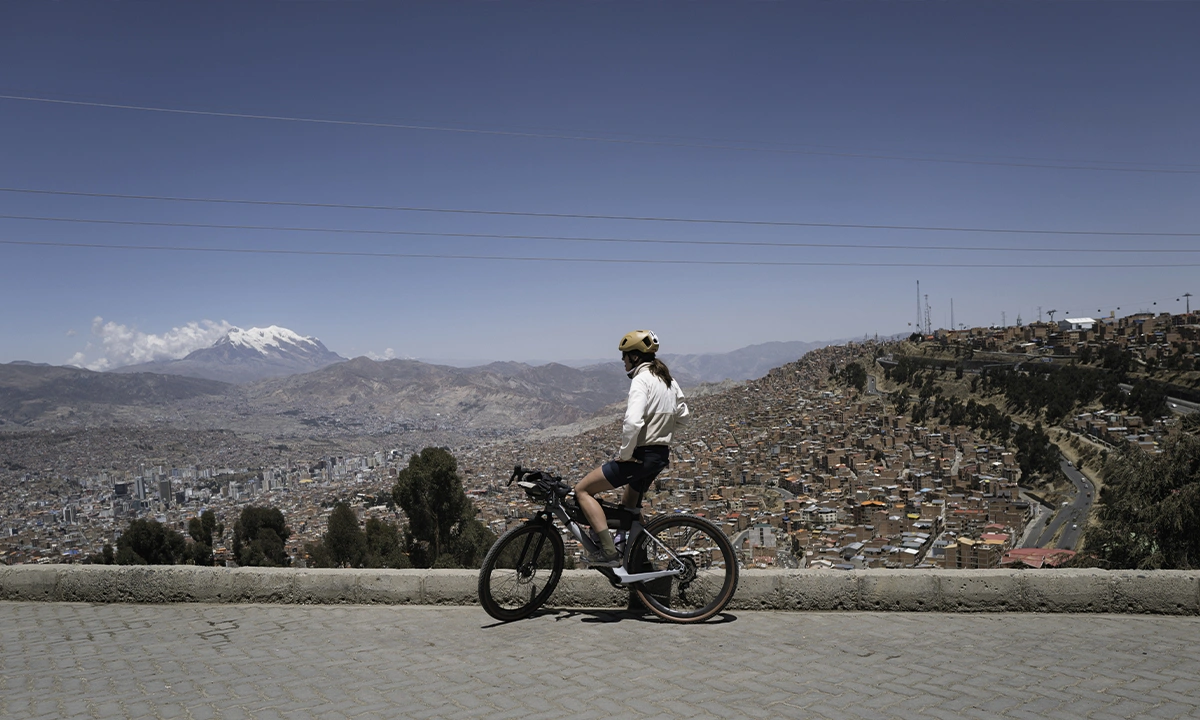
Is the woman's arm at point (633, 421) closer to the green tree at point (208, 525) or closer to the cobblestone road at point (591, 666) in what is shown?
the cobblestone road at point (591, 666)

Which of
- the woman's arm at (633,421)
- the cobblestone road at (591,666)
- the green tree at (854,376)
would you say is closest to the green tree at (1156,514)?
the cobblestone road at (591,666)

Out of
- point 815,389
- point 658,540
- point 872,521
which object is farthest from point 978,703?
point 815,389

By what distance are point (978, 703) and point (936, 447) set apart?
55304mm

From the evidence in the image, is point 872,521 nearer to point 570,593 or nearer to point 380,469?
point 570,593

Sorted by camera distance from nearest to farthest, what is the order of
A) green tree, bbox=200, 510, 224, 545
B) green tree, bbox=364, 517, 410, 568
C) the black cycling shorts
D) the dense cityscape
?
the black cycling shorts
green tree, bbox=364, 517, 410, 568
green tree, bbox=200, 510, 224, 545
the dense cityscape

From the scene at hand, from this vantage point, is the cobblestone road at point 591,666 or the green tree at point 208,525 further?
the green tree at point 208,525

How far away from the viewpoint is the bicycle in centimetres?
481

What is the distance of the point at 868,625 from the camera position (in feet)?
15.4

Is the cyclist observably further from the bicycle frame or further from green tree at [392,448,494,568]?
green tree at [392,448,494,568]

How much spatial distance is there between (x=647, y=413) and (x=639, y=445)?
8.9 inches

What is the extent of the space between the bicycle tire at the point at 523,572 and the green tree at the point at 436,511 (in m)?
17.8

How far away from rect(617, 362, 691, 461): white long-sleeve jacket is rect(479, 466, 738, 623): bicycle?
497mm

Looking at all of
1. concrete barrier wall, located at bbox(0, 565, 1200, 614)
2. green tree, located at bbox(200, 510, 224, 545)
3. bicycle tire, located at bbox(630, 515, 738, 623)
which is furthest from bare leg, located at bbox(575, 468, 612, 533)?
green tree, located at bbox(200, 510, 224, 545)

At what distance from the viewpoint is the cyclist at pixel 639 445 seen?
4625 millimetres
